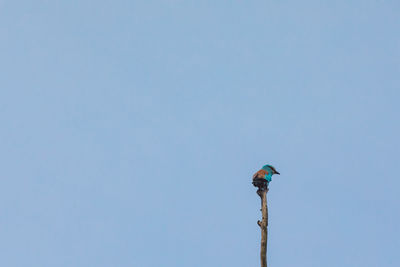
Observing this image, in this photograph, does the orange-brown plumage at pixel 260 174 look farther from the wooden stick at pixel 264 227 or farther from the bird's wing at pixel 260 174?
the wooden stick at pixel 264 227

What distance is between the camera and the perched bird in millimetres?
16094

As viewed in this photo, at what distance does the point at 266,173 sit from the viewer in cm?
1620

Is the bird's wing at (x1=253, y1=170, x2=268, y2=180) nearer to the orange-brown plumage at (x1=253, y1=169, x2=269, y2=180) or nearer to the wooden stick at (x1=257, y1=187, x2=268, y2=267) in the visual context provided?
the orange-brown plumage at (x1=253, y1=169, x2=269, y2=180)

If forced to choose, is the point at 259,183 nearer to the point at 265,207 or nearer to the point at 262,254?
the point at 265,207

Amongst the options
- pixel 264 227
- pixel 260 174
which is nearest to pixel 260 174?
pixel 260 174

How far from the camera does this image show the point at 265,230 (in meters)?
15.6

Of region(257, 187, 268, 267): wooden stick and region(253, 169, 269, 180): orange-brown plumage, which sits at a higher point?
region(253, 169, 269, 180): orange-brown plumage

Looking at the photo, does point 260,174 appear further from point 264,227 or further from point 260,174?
point 264,227

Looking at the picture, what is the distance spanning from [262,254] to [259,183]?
1.80 m

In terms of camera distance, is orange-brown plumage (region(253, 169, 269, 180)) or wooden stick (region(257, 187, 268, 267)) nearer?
wooden stick (region(257, 187, 268, 267))

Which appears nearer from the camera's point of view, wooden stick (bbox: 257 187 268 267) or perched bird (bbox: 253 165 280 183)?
wooden stick (bbox: 257 187 268 267)

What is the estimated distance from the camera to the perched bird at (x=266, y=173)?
1609 cm

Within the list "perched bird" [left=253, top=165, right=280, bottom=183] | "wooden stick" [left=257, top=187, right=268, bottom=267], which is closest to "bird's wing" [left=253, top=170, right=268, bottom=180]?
"perched bird" [left=253, top=165, right=280, bottom=183]

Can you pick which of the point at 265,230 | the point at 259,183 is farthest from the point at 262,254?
the point at 259,183
